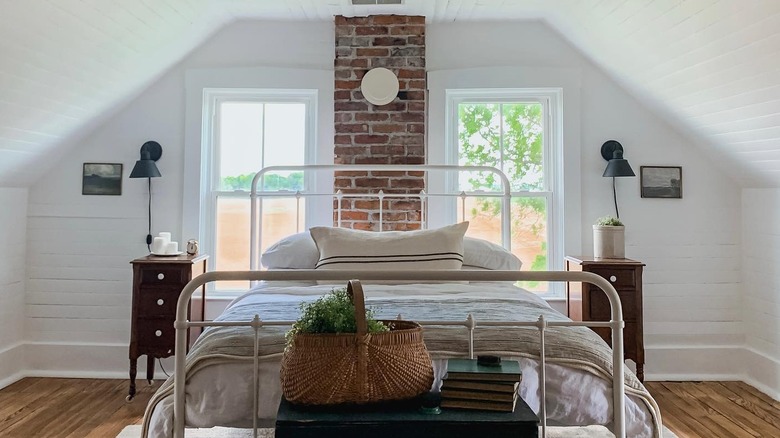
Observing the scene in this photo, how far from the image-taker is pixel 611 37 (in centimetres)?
301

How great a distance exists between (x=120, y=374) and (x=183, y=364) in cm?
233

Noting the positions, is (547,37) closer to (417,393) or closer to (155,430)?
(417,393)

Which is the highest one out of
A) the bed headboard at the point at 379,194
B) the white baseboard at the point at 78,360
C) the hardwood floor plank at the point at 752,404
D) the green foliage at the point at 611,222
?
the bed headboard at the point at 379,194

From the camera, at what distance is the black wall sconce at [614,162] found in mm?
3207

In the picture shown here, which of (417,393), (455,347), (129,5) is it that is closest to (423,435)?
(417,393)

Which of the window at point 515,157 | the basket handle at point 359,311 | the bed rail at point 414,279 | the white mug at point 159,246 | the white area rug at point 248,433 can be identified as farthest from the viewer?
the window at point 515,157

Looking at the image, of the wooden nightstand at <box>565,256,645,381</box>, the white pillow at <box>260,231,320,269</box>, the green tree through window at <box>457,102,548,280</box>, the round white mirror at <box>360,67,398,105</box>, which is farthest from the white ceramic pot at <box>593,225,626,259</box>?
the white pillow at <box>260,231,320,269</box>

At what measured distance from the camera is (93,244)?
11.1 feet

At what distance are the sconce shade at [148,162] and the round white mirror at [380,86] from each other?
4.53 feet

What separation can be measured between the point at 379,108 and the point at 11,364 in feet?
9.05

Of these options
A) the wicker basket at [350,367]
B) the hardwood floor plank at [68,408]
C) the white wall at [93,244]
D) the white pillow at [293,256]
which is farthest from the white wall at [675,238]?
the hardwood floor plank at [68,408]

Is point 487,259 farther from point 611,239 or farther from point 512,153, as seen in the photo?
point 512,153

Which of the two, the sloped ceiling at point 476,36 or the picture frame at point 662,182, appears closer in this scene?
the sloped ceiling at point 476,36

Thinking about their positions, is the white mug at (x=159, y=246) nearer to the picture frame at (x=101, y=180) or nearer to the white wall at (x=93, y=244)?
the white wall at (x=93, y=244)
